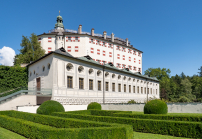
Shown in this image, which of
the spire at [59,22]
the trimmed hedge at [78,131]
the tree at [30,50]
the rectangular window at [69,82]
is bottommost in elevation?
the trimmed hedge at [78,131]

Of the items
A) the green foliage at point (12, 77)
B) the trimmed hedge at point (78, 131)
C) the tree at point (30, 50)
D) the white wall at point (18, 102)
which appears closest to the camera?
the trimmed hedge at point (78, 131)

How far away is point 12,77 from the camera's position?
27.5 metres

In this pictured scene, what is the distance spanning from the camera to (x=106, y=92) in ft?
99.3

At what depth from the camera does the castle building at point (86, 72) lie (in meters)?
23.2

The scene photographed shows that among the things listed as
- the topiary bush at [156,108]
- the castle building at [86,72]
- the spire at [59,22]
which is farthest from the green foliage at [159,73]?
the topiary bush at [156,108]

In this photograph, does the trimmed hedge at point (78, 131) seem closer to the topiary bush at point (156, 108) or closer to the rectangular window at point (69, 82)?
the topiary bush at point (156, 108)

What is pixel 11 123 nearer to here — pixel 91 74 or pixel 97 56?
pixel 91 74

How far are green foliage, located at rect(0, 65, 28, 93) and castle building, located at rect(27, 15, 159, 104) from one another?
1.21m

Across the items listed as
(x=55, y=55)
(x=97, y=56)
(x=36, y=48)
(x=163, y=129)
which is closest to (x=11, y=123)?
(x=163, y=129)

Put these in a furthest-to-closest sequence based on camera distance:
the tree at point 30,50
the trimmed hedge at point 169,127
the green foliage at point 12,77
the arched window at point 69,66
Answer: the tree at point 30,50
the green foliage at point 12,77
the arched window at point 69,66
the trimmed hedge at point 169,127

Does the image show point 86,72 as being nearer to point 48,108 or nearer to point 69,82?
point 69,82

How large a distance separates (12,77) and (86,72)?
11.5 meters

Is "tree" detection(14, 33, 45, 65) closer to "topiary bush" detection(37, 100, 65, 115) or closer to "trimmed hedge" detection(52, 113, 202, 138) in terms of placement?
"topiary bush" detection(37, 100, 65, 115)

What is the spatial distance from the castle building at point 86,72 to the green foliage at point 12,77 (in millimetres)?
1207
